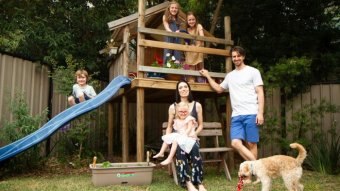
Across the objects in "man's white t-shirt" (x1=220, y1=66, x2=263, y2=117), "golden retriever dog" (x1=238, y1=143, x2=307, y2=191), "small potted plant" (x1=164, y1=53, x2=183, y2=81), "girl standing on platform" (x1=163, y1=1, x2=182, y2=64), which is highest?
"girl standing on platform" (x1=163, y1=1, x2=182, y2=64)

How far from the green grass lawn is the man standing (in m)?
0.60

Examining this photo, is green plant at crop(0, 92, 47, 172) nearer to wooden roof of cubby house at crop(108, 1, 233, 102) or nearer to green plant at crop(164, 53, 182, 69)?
wooden roof of cubby house at crop(108, 1, 233, 102)

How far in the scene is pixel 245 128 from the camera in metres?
5.02

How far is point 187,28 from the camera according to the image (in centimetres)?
677

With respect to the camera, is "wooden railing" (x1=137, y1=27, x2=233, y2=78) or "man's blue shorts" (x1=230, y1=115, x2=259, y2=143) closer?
"man's blue shorts" (x1=230, y1=115, x2=259, y2=143)

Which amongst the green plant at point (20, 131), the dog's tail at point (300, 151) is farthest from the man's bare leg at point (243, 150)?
the green plant at point (20, 131)

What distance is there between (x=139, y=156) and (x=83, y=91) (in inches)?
78.9

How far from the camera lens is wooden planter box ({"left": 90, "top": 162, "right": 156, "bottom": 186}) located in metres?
4.79

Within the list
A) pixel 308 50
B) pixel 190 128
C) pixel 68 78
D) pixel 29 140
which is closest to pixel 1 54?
pixel 68 78

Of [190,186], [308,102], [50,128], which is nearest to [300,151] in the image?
[190,186]

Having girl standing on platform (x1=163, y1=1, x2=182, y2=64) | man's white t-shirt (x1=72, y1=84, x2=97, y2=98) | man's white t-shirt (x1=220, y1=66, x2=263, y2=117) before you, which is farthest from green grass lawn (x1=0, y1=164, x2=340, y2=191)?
girl standing on platform (x1=163, y1=1, x2=182, y2=64)

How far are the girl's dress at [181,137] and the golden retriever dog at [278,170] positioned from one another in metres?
0.89

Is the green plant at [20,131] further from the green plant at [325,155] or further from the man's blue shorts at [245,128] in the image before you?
the green plant at [325,155]

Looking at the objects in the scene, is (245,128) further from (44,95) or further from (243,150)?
(44,95)
